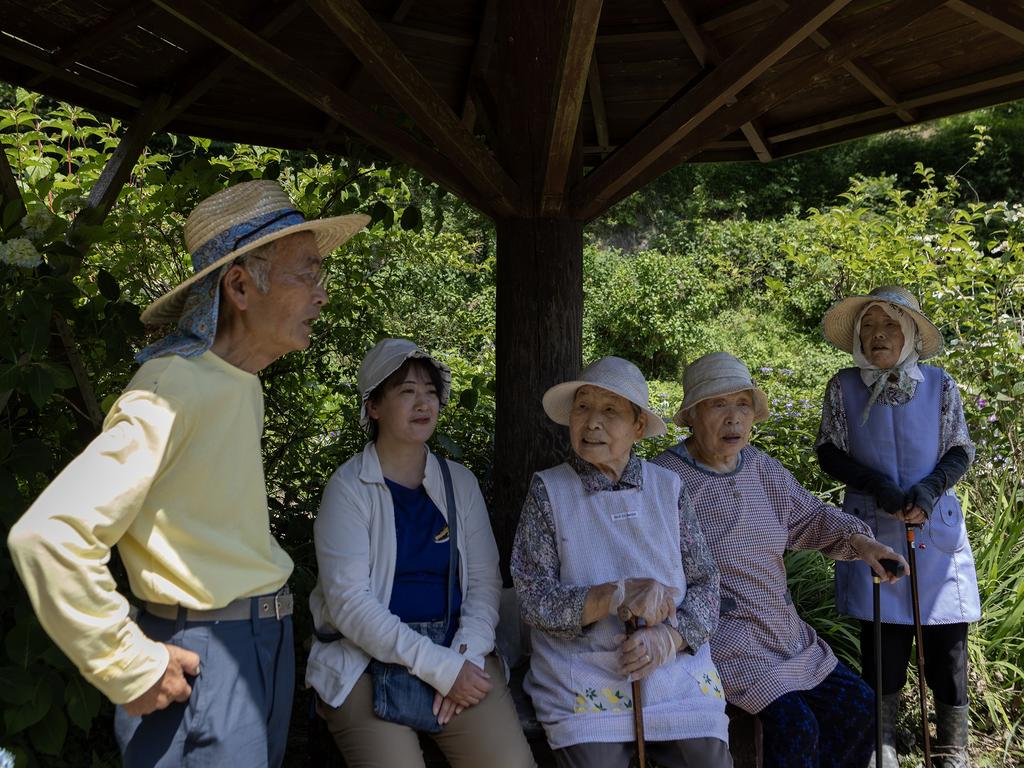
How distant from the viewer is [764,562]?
2922mm

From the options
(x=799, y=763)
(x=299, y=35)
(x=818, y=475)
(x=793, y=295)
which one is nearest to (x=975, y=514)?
(x=818, y=475)

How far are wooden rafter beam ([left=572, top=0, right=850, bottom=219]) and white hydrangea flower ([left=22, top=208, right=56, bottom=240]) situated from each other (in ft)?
5.63

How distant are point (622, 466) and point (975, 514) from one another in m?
2.72

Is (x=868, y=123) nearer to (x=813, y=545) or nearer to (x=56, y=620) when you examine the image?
(x=813, y=545)

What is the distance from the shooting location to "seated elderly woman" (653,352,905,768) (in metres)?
2.74

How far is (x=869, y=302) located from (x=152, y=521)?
270 centimetres

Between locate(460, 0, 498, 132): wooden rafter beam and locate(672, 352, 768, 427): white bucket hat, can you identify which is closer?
locate(672, 352, 768, 427): white bucket hat

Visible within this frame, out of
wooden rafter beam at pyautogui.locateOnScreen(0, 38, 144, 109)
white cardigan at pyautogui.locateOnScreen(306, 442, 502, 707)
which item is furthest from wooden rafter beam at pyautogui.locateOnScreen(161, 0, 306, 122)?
white cardigan at pyautogui.locateOnScreen(306, 442, 502, 707)

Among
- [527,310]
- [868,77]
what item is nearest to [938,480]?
[527,310]

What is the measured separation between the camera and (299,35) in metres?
3.88

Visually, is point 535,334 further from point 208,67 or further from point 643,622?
point 208,67

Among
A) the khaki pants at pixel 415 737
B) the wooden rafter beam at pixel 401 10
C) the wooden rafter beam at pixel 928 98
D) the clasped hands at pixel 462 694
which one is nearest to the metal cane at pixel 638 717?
the khaki pants at pixel 415 737

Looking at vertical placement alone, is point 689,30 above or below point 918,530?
above

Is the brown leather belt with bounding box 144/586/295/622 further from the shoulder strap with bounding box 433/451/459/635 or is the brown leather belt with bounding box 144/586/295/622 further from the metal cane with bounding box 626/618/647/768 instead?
the metal cane with bounding box 626/618/647/768
